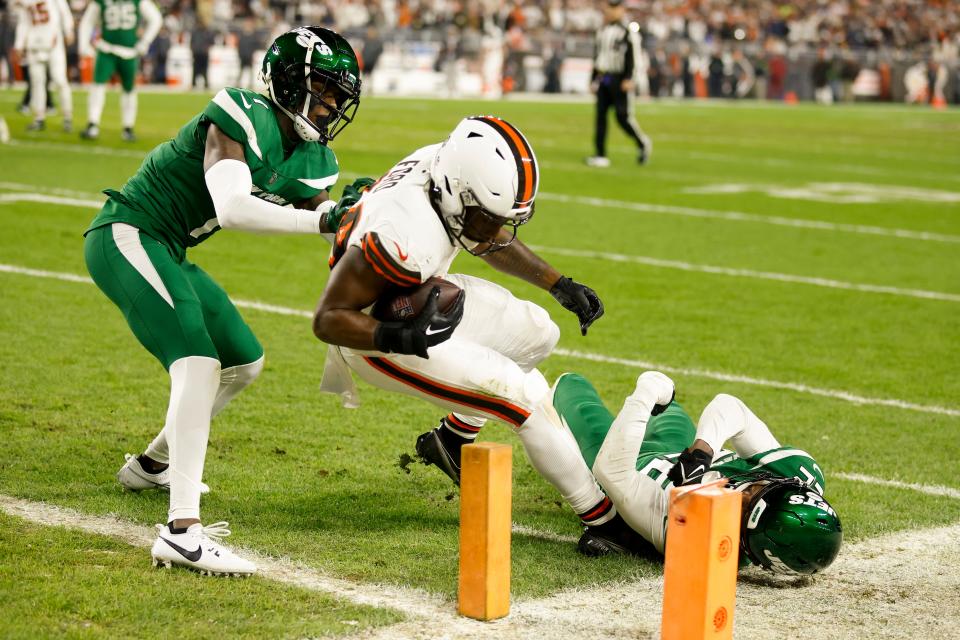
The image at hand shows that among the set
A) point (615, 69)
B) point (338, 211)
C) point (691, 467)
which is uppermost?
point (615, 69)

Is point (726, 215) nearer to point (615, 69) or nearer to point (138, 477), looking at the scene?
point (615, 69)

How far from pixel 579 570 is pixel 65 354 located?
336cm

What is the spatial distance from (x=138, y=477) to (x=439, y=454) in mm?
1014

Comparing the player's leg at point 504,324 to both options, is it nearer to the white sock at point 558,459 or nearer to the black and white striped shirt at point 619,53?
the white sock at point 558,459

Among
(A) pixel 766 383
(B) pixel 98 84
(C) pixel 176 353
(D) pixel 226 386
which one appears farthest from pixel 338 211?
(B) pixel 98 84

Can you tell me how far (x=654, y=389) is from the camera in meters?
4.37

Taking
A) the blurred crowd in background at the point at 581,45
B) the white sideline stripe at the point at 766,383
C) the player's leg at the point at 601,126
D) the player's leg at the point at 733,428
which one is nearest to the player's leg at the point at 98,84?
the player's leg at the point at 601,126

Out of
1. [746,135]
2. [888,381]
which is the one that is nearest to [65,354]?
[888,381]

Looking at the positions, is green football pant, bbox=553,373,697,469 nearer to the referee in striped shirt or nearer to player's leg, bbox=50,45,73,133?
the referee in striped shirt

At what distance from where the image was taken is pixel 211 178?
4082 mm

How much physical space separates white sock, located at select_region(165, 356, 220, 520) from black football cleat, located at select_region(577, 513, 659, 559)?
118 centimetres

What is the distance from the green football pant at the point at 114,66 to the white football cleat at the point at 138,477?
35.7ft

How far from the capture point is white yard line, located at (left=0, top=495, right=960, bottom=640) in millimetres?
3559

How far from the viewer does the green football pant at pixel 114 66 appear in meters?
14.8
